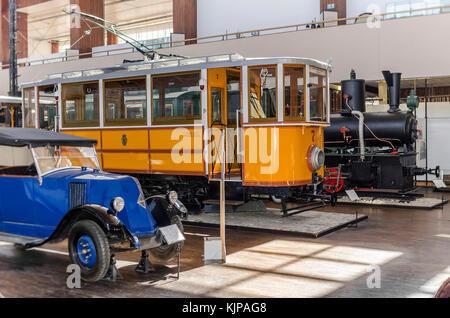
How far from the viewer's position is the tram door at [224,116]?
8711mm

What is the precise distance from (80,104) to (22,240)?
4.89 metres

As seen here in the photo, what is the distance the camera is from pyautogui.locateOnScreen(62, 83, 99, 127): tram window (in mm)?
9945

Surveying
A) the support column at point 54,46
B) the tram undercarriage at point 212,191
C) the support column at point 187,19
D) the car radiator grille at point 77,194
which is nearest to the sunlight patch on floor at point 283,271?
the car radiator grille at point 77,194

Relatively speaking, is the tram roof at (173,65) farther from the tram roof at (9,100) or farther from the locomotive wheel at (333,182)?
the tram roof at (9,100)

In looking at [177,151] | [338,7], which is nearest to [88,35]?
[338,7]

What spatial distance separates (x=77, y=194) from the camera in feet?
18.4

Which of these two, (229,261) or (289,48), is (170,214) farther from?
(289,48)

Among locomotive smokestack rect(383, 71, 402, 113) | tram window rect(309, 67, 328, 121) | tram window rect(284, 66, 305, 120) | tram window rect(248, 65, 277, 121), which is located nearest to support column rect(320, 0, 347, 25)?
locomotive smokestack rect(383, 71, 402, 113)

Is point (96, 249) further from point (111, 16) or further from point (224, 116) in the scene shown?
point (111, 16)

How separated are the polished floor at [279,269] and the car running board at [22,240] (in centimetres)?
31

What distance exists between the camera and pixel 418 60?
45.6 feet

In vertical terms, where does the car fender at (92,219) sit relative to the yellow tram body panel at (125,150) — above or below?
below

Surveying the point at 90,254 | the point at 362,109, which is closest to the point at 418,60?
the point at 362,109
